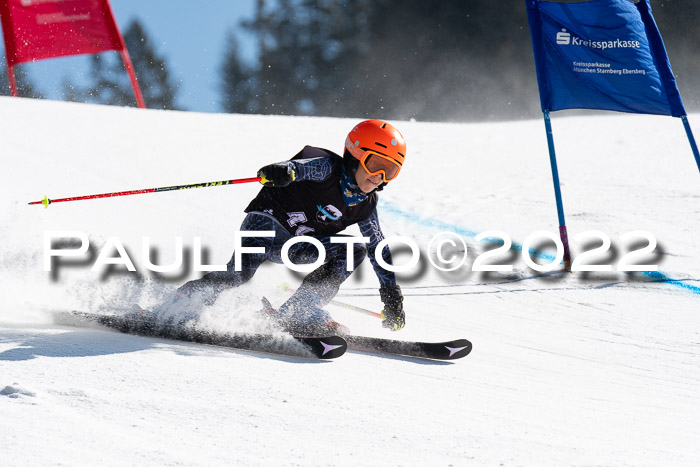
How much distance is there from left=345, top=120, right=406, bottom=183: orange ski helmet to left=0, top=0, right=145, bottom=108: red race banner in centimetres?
649

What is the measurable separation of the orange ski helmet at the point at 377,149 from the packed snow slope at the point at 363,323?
2.85ft

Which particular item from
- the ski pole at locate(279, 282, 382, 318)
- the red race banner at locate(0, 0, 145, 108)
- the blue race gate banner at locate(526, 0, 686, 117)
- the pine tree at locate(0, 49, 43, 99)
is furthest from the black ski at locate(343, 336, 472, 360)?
the pine tree at locate(0, 49, 43, 99)

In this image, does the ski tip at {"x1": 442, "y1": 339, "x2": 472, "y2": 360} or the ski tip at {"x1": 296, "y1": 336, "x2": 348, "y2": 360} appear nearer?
the ski tip at {"x1": 296, "y1": 336, "x2": 348, "y2": 360}

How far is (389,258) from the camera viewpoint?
3678 mm

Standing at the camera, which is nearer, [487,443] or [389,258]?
[487,443]

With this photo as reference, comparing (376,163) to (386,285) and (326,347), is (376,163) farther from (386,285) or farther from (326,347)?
(326,347)

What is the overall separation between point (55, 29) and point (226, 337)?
732 centimetres

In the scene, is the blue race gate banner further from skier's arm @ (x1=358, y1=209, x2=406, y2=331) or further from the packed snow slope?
skier's arm @ (x1=358, y1=209, x2=406, y2=331)

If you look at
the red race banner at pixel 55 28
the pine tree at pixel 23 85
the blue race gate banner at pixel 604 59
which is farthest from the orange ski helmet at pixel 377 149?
the pine tree at pixel 23 85

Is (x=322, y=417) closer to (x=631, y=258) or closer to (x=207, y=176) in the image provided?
(x=631, y=258)

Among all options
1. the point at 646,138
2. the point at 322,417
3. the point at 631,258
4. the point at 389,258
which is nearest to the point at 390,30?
the point at 646,138

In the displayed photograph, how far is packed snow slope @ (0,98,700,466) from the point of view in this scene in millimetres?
2062

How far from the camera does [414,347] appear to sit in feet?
10.9

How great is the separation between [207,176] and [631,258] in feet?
13.6
